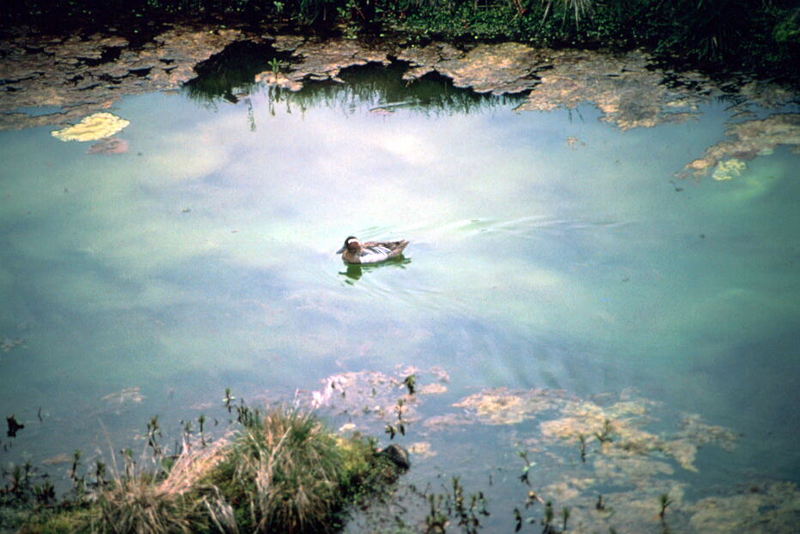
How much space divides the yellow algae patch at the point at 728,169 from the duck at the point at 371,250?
2862mm

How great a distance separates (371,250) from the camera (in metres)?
5.99

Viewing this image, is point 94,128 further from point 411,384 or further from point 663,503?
point 663,503

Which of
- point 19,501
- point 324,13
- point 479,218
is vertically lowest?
point 19,501

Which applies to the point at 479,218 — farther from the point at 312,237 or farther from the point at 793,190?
the point at 793,190

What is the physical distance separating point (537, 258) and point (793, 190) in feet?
7.52

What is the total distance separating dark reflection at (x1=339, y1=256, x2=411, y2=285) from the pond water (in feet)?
0.08

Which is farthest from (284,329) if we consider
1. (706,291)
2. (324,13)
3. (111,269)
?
(324,13)

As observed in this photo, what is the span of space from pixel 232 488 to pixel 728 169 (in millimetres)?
5094

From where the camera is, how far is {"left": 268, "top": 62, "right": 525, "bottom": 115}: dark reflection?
812 centimetres

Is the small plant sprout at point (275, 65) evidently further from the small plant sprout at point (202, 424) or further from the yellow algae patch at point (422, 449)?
the yellow algae patch at point (422, 449)

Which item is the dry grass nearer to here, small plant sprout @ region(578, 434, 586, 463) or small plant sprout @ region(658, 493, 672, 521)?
small plant sprout @ region(578, 434, 586, 463)

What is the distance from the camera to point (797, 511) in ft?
11.9

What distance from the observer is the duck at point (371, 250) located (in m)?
5.98

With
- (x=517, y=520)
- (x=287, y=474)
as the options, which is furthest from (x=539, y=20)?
(x=287, y=474)
